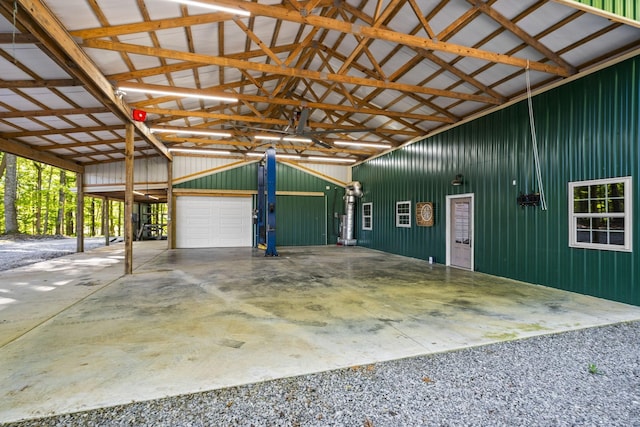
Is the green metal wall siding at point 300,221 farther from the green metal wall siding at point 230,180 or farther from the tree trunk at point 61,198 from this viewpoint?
the tree trunk at point 61,198

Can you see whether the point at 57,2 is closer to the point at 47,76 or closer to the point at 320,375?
the point at 47,76

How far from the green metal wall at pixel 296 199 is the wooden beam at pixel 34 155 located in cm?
384

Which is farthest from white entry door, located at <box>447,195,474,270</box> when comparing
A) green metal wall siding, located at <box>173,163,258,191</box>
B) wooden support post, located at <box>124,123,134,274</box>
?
green metal wall siding, located at <box>173,163,258,191</box>

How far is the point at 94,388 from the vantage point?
2.27 m

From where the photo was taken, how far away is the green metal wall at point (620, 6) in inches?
137

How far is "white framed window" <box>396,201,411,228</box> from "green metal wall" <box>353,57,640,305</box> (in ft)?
2.27

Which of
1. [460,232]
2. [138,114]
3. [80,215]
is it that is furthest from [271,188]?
[80,215]

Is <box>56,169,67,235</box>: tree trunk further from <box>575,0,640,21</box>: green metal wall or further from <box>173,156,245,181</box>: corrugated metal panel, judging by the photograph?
<box>575,0,640,21</box>: green metal wall

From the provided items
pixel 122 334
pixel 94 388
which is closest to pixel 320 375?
pixel 94 388

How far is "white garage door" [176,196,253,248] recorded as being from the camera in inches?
504

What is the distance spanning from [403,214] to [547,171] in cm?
476

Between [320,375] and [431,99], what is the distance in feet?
24.5

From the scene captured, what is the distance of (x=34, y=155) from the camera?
8.98 meters

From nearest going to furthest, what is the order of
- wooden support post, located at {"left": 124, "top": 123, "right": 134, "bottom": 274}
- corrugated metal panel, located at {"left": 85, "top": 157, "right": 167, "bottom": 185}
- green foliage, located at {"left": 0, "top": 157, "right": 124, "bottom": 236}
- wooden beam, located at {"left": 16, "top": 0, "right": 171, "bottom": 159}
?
wooden beam, located at {"left": 16, "top": 0, "right": 171, "bottom": 159} → wooden support post, located at {"left": 124, "top": 123, "right": 134, "bottom": 274} → corrugated metal panel, located at {"left": 85, "top": 157, "right": 167, "bottom": 185} → green foliage, located at {"left": 0, "top": 157, "right": 124, "bottom": 236}
